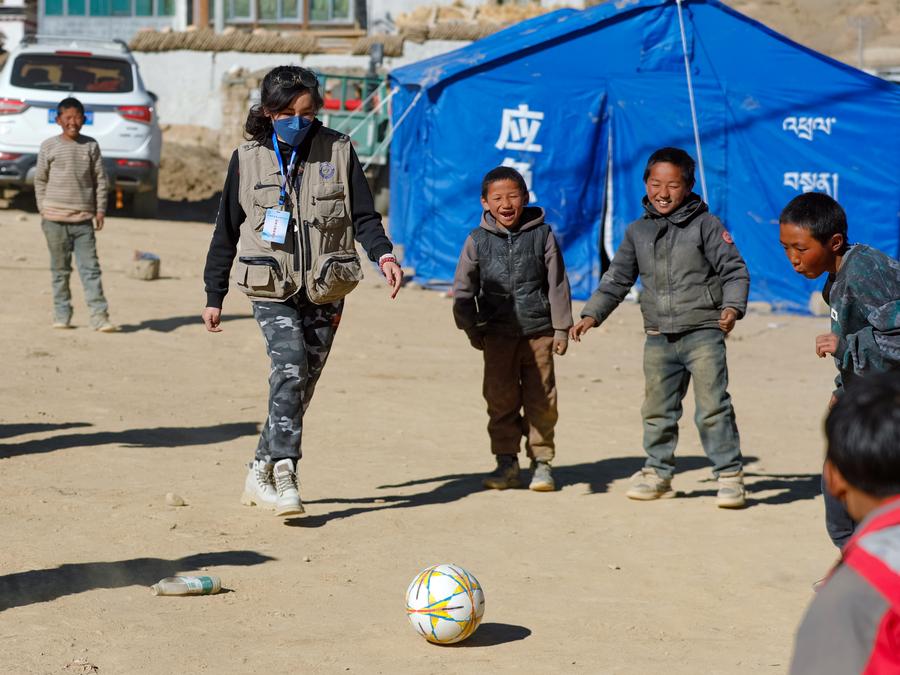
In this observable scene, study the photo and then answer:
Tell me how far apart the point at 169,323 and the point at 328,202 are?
246 inches

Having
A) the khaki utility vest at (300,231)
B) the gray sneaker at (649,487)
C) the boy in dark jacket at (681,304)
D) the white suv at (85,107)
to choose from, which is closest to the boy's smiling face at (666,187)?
the boy in dark jacket at (681,304)

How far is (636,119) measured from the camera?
48.7 ft

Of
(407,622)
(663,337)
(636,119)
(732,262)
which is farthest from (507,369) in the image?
(636,119)

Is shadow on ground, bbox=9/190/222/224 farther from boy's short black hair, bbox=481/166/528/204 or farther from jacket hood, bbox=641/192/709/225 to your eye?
jacket hood, bbox=641/192/709/225

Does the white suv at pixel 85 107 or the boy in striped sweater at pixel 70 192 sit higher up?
the white suv at pixel 85 107

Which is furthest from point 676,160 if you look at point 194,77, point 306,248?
point 194,77

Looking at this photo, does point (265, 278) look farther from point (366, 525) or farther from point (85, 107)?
point (85, 107)

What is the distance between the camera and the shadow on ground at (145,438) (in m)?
7.37

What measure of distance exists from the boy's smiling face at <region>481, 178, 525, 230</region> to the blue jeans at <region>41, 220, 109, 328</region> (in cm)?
493

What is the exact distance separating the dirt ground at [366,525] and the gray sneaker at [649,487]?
86 mm

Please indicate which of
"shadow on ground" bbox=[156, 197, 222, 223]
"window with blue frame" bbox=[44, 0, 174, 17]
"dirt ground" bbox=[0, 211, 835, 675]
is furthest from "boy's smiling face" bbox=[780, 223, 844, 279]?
"window with blue frame" bbox=[44, 0, 174, 17]

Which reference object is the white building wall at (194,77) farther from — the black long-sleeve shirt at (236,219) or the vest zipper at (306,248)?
the vest zipper at (306,248)

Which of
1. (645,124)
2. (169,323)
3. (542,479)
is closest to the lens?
(542,479)

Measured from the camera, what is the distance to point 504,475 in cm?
703
